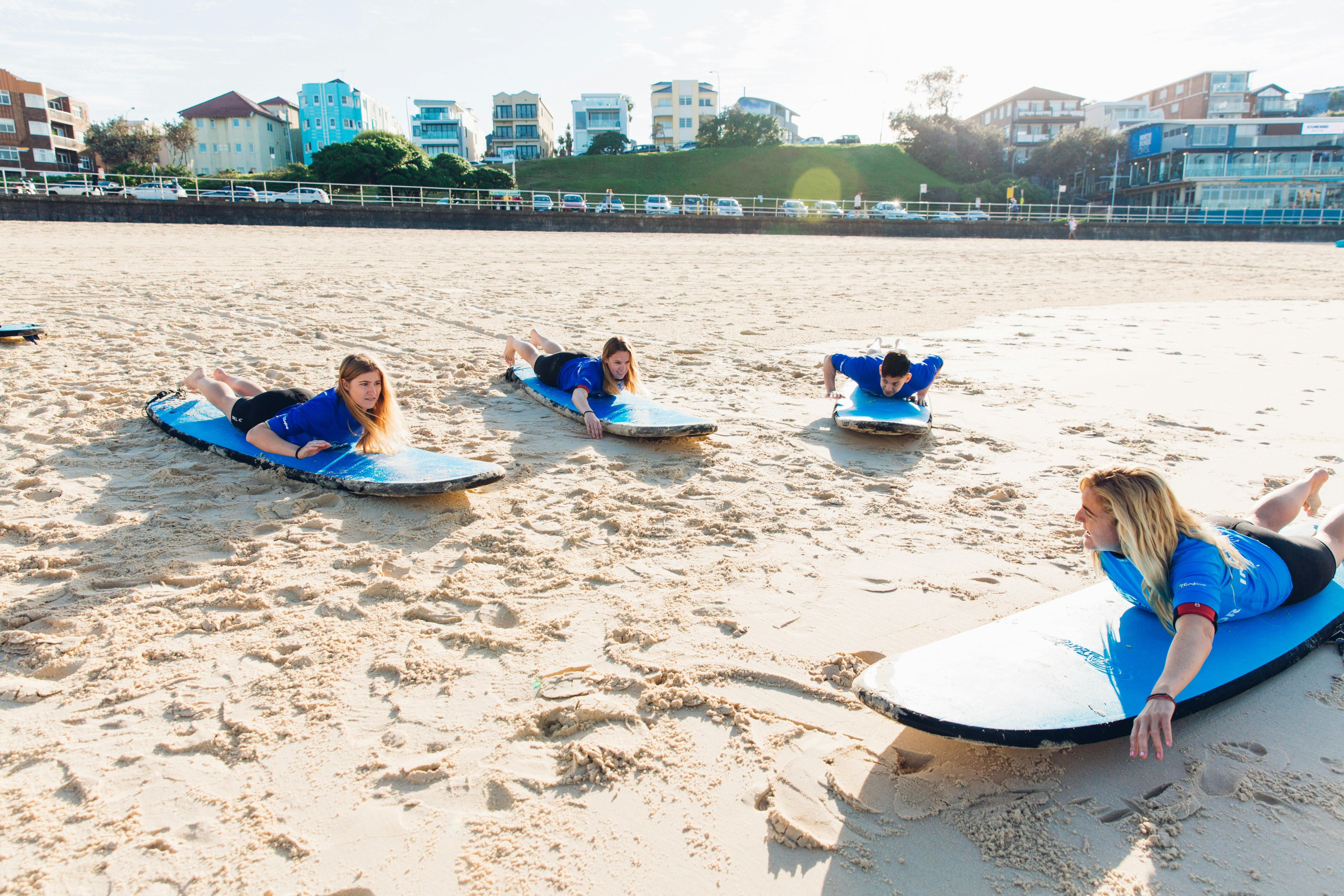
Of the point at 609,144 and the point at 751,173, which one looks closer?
the point at 751,173

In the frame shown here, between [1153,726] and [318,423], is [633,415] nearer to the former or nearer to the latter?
[318,423]

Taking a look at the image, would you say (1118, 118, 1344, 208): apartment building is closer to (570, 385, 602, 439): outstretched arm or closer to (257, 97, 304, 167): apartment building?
(570, 385, 602, 439): outstretched arm

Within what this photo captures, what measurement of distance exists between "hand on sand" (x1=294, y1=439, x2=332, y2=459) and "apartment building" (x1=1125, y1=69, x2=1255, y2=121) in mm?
82615

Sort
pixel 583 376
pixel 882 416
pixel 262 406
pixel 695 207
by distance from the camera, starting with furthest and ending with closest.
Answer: pixel 695 207 < pixel 583 376 < pixel 882 416 < pixel 262 406

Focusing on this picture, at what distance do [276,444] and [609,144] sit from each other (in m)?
73.7

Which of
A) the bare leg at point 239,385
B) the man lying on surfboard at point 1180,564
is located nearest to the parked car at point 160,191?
the bare leg at point 239,385

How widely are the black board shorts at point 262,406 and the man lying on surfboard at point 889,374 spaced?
3.78 m

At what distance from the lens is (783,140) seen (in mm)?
75312

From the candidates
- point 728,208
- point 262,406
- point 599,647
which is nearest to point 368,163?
point 728,208

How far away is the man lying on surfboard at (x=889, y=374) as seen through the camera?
5898mm

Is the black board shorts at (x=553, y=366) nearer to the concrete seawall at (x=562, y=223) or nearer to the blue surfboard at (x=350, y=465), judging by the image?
the blue surfboard at (x=350, y=465)

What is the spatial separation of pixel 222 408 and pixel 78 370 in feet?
7.63

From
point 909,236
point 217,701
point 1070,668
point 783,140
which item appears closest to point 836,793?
point 1070,668

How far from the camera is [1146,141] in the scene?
191 feet
